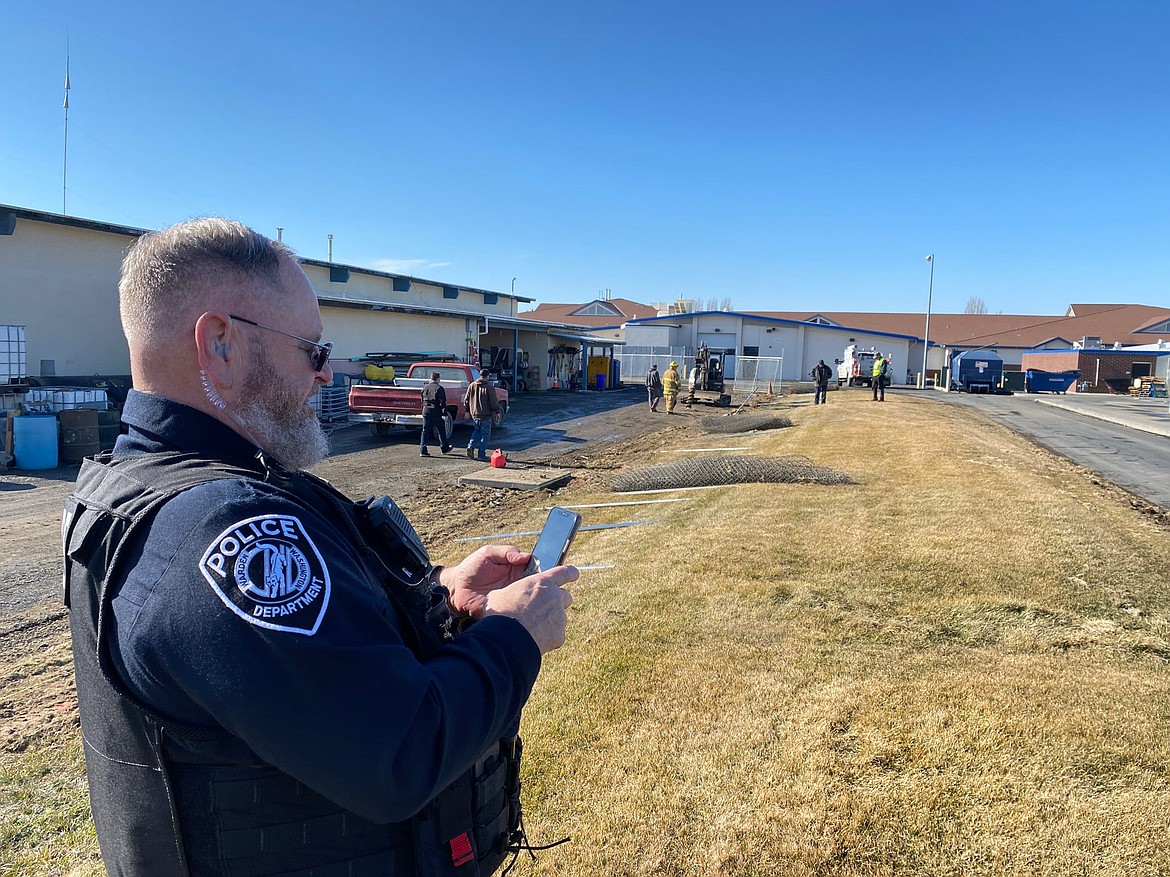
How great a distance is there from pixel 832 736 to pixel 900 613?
1.84m

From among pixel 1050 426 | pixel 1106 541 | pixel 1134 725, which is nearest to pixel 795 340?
→ pixel 1050 426

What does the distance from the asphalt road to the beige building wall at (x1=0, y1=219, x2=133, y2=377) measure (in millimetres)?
20038

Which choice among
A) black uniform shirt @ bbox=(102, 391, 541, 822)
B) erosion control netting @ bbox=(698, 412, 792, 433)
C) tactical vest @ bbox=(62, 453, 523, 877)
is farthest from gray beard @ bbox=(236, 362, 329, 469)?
erosion control netting @ bbox=(698, 412, 792, 433)

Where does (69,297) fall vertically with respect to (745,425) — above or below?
above

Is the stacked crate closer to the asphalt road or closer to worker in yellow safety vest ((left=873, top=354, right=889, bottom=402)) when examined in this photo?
the asphalt road

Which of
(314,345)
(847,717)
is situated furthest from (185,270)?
(847,717)

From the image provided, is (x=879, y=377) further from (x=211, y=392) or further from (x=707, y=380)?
(x=211, y=392)

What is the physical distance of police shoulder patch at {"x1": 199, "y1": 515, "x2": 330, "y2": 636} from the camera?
108 cm

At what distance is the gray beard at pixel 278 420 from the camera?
1457mm

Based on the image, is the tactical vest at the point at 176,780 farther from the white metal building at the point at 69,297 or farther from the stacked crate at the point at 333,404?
the stacked crate at the point at 333,404

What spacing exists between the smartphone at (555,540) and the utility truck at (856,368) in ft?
123

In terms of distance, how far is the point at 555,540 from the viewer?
217 cm

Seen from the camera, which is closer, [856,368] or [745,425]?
[745,425]

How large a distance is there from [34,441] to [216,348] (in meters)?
13.2
